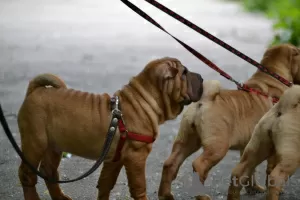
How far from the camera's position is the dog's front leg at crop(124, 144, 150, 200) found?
12.0 ft

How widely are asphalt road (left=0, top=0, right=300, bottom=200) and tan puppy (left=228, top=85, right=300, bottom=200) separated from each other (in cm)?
80

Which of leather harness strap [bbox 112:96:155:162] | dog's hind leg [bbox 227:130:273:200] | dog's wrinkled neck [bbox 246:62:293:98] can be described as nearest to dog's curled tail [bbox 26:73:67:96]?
leather harness strap [bbox 112:96:155:162]

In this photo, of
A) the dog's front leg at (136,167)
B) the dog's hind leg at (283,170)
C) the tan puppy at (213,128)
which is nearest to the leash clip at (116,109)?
the dog's front leg at (136,167)

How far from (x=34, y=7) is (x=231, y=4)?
10.2m

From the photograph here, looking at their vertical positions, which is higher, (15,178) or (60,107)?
(60,107)

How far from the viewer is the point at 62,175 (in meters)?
5.17

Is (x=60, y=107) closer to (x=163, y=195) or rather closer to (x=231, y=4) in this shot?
(x=163, y=195)

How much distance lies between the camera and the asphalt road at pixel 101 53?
201 inches

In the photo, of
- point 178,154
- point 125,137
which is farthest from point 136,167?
point 178,154

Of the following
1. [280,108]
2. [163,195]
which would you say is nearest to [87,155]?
[163,195]

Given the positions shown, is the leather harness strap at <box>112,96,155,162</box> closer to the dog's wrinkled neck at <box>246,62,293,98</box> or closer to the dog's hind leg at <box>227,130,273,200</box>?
the dog's hind leg at <box>227,130,273,200</box>

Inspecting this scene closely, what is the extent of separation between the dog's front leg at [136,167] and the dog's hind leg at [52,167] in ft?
1.99

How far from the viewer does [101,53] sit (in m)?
13.3

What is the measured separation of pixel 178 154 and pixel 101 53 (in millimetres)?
9144
